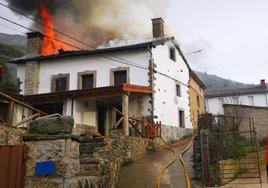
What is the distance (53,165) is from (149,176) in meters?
7.05

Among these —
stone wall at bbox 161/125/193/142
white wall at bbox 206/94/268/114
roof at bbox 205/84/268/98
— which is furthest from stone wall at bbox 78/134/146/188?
roof at bbox 205/84/268/98

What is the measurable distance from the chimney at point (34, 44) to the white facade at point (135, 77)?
1.41m

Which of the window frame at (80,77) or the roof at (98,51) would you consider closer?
the roof at (98,51)

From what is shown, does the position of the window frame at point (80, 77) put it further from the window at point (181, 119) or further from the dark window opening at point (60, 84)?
the window at point (181, 119)

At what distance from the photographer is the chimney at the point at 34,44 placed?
24047mm

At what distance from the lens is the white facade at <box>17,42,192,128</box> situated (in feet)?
65.3

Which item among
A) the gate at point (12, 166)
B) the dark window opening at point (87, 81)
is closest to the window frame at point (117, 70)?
the dark window opening at point (87, 81)

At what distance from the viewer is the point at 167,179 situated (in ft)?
37.3

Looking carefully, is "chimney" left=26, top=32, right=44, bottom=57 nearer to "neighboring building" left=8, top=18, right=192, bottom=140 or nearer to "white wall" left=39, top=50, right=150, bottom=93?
"neighboring building" left=8, top=18, right=192, bottom=140

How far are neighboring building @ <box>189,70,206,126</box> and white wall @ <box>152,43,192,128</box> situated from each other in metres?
1.35

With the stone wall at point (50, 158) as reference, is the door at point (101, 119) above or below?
above

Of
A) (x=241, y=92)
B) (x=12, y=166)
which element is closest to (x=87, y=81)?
(x=12, y=166)

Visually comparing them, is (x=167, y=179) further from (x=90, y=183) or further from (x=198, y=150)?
(x=90, y=183)

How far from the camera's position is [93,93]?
58.0 ft
